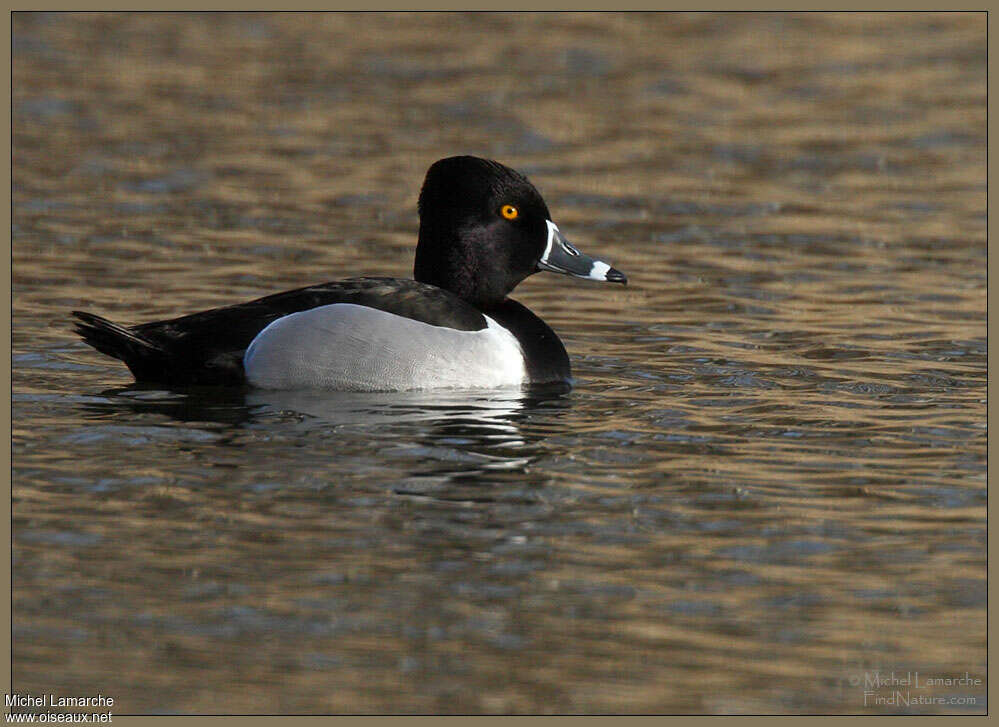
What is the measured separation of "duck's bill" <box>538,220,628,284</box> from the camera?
9.75m

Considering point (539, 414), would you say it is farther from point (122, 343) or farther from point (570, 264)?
point (122, 343)

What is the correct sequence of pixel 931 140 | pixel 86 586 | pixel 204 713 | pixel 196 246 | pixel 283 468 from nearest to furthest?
pixel 204 713
pixel 86 586
pixel 283 468
pixel 196 246
pixel 931 140

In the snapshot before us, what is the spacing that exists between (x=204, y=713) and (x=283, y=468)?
2303 millimetres

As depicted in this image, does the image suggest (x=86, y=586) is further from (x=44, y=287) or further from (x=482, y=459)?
(x=44, y=287)

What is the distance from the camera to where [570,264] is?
9789 mm

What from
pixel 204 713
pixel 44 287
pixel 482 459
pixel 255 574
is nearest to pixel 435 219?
pixel 482 459

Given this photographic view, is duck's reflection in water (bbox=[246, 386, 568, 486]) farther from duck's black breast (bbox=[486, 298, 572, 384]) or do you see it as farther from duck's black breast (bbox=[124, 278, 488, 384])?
duck's black breast (bbox=[124, 278, 488, 384])

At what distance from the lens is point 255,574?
603 cm

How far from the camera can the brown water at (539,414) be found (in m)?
5.52

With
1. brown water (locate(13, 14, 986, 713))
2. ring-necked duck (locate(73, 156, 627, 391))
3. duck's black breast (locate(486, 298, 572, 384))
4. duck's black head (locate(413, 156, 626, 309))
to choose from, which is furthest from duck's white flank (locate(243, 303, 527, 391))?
duck's black head (locate(413, 156, 626, 309))

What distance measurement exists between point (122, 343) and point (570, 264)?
2.34 meters

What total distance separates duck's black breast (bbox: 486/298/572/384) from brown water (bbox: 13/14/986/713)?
0.50 ft

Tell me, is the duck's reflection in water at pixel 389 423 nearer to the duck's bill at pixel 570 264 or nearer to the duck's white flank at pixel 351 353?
the duck's white flank at pixel 351 353

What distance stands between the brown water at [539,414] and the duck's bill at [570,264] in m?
0.44
